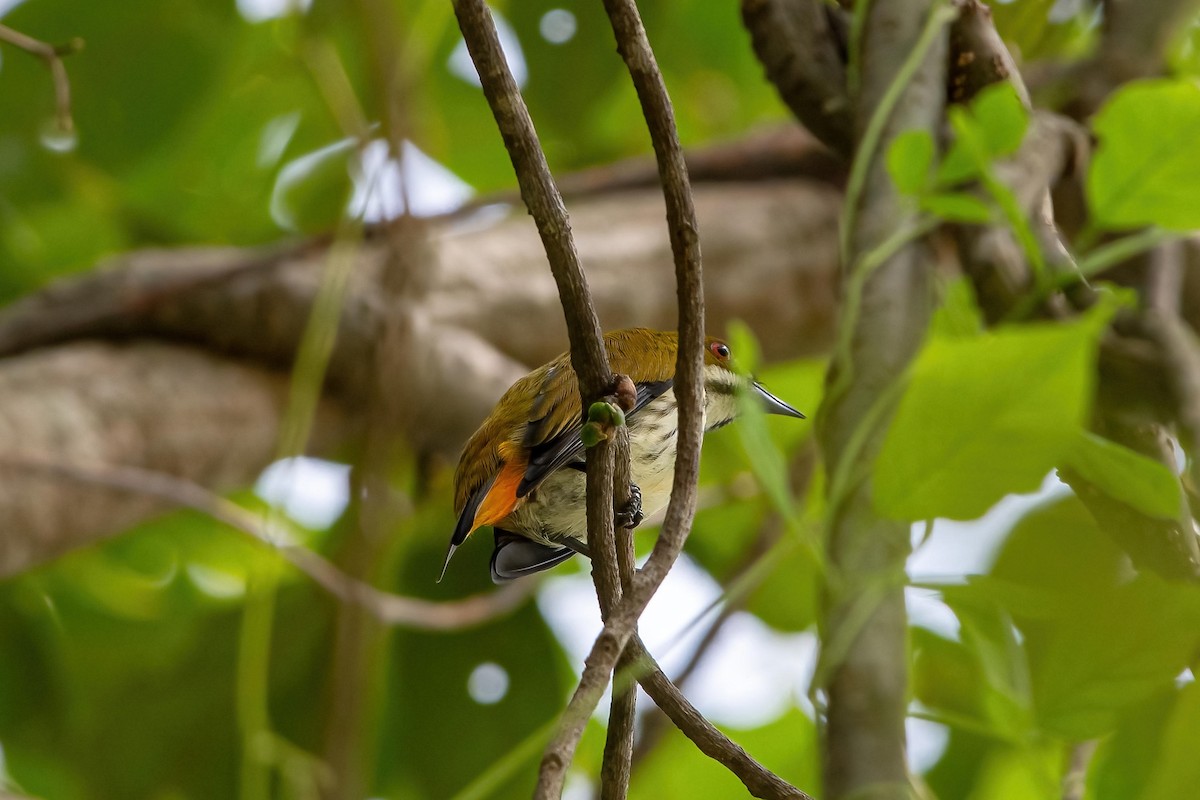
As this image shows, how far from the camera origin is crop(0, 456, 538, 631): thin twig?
1.39m

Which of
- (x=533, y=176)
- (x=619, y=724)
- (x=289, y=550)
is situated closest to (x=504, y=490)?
(x=619, y=724)

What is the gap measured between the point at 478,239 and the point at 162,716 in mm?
856

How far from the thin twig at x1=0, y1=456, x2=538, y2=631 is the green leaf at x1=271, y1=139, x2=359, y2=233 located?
74cm

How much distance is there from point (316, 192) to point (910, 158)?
156 centimetres

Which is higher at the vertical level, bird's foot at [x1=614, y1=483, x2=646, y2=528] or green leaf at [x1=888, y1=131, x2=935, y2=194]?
green leaf at [x1=888, y1=131, x2=935, y2=194]

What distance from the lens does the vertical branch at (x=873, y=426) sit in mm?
833

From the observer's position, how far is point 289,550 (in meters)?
1.51

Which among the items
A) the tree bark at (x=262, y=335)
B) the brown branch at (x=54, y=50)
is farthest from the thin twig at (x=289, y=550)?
the brown branch at (x=54, y=50)

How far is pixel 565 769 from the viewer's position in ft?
1.51

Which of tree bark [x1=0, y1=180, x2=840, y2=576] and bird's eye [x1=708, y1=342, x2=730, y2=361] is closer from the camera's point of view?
bird's eye [x1=708, y1=342, x2=730, y2=361]

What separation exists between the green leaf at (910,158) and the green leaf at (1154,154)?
0.12 m

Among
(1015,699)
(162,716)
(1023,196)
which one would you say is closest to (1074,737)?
(1015,699)

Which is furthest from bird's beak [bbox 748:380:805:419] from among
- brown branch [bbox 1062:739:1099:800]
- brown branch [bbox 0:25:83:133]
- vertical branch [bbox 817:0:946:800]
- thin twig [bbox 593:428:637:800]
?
brown branch [bbox 0:25:83:133]

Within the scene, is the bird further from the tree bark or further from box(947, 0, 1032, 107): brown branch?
the tree bark
